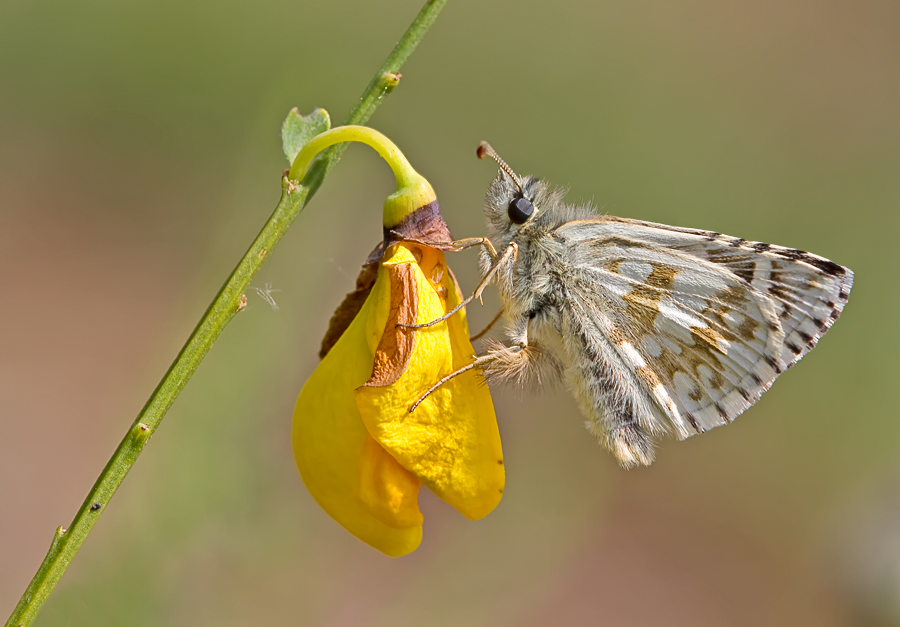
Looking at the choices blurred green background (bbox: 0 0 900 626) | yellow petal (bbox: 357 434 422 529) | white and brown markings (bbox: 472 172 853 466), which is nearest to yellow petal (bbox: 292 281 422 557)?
yellow petal (bbox: 357 434 422 529)

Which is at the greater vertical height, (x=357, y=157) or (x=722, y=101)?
(x=722, y=101)

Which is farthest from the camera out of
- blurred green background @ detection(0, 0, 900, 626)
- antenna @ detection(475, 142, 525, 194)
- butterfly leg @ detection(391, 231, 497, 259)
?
blurred green background @ detection(0, 0, 900, 626)

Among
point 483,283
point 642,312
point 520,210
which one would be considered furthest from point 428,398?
point 642,312

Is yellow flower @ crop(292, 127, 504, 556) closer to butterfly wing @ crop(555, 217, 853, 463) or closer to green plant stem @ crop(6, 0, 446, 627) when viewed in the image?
green plant stem @ crop(6, 0, 446, 627)

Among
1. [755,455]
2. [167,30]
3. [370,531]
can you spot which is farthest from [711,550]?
[167,30]

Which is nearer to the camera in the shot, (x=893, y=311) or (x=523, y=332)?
(x=523, y=332)

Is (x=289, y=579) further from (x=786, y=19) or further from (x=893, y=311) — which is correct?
(x=786, y=19)
